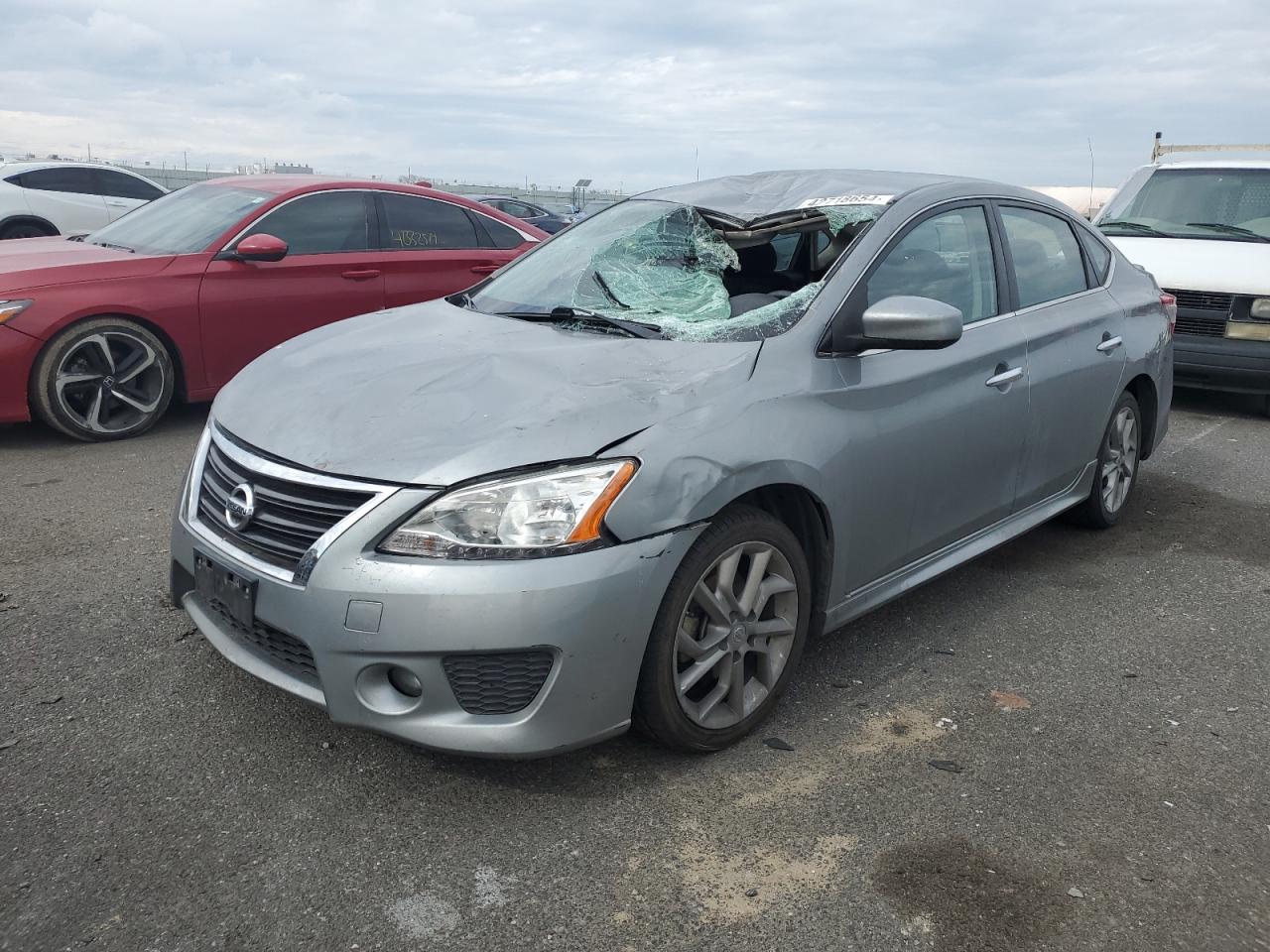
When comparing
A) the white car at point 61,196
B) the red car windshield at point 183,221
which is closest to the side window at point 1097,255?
the red car windshield at point 183,221

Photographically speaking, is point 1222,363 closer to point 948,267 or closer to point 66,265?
point 948,267

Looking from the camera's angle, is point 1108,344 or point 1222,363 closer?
point 1108,344

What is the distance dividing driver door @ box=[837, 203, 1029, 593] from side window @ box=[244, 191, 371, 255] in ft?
14.4

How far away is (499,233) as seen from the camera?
7.65m

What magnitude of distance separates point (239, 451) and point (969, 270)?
2526mm

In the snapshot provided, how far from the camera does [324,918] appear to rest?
2.23 metres

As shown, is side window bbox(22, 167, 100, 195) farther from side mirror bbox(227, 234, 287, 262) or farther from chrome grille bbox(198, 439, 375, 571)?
chrome grille bbox(198, 439, 375, 571)

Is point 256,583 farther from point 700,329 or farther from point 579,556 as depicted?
point 700,329

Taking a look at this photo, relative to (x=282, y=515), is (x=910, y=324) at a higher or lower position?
higher

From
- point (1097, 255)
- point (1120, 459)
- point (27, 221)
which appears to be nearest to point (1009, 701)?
point (1120, 459)

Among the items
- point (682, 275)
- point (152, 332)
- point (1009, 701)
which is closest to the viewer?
point (1009, 701)

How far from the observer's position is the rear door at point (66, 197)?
13.4 m

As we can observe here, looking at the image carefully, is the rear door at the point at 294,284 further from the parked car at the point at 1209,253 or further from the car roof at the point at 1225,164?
the car roof at the point at 1225,164

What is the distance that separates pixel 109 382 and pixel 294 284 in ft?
4.03
